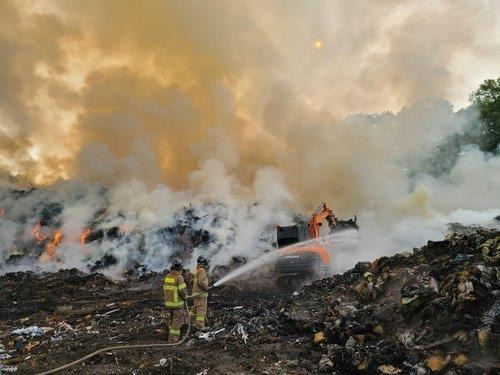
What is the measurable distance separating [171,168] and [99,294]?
14.8 metres

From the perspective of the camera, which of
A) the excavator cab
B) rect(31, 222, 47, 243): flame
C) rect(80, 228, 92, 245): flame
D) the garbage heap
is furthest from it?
rect(31, 222, 47, 243): flame

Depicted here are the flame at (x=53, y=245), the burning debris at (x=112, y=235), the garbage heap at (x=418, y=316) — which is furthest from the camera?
the flame at (x=53, y=245)

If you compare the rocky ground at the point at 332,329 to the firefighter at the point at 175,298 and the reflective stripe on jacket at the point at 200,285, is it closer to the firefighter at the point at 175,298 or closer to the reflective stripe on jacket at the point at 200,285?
the firefighter at the point at 175,298

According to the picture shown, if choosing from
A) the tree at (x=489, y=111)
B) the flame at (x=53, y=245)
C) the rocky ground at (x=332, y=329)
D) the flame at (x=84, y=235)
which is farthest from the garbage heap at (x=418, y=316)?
the tree at (x=489, y=111)

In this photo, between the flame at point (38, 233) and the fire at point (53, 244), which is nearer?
the fire at point (53, 244)

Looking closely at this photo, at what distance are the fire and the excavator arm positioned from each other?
13.1 meters

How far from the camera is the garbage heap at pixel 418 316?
17.3 ft

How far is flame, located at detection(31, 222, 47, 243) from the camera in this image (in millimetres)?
20422

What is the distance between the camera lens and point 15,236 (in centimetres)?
2069

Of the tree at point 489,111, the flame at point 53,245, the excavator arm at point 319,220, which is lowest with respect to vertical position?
the excavator arm at point 319,220

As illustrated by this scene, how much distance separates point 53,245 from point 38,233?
67.7 inches

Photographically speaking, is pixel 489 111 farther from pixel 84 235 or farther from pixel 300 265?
pixel 84 235

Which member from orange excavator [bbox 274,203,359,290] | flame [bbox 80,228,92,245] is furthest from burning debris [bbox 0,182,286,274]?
orange excavator [bbox 274,203,359,290]

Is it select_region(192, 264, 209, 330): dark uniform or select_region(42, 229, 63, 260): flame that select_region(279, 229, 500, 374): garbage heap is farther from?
select_region(42, 229, 63, 260): flame
